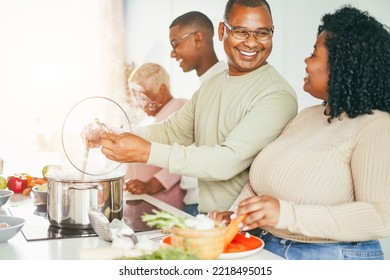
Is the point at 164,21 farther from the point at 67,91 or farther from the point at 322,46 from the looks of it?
the point at 322,46

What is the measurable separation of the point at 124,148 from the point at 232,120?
1.07 feet

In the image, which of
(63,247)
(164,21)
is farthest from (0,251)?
(164,21)

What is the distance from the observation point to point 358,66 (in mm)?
1253

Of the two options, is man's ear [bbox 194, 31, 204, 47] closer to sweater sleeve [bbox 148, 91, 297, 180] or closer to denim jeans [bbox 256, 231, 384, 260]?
sweater sleeve [bbox 148, 91, 297, 180]

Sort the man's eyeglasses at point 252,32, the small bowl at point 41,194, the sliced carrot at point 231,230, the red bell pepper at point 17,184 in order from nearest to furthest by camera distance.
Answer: the sliced carrot at point 231,230 → the man's eyeglasses at point 252,32 → the small bowl at point 41,194 → the red bell pepper at point 17,184

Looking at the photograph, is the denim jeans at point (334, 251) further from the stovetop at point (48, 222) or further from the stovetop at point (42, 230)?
the stovetop at point (42, 230)

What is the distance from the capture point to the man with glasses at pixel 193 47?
7.06ft

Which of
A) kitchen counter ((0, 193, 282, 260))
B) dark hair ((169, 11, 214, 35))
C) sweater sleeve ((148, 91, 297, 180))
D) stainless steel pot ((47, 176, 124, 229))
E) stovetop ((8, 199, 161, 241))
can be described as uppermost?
dark hair ((169, 11, 214, 35))

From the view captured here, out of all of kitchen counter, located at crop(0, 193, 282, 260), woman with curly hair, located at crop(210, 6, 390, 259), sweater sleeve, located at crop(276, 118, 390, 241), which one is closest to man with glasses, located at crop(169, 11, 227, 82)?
woman with curly hair, located at crop(210, 6, 390, 259)

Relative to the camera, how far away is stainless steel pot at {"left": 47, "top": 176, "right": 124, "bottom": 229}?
4.26 ft

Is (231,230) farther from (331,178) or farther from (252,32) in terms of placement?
(252,32)

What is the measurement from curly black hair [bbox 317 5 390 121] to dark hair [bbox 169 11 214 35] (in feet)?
3.09

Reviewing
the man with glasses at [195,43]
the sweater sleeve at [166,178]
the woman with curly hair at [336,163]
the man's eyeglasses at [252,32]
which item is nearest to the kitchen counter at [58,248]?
the woman with curly hair at [336,163]
